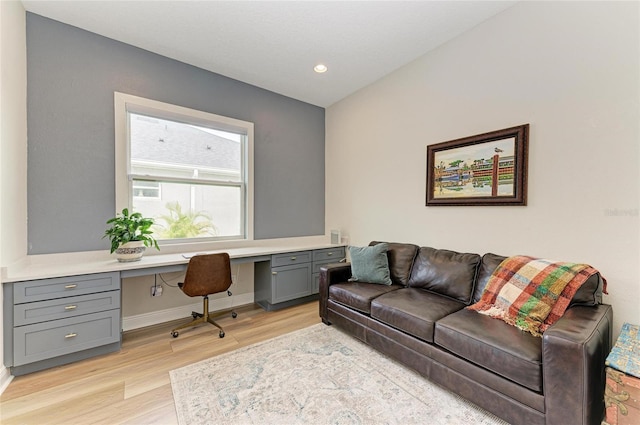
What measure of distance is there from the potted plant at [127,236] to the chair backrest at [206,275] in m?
0.53

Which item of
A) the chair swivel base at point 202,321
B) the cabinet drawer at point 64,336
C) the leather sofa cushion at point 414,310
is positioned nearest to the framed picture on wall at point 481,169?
the leather sofa cushion at point 414,310

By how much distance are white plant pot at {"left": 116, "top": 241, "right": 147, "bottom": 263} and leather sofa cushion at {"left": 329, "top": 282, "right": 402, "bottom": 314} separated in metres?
1.95

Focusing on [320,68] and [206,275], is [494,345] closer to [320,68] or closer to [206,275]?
[206,275]

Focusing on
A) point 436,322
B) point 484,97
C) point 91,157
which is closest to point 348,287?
point 436,322

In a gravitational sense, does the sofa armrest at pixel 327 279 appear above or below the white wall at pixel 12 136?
below

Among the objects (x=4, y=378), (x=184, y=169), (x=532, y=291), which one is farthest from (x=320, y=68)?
(x=4, y=378)

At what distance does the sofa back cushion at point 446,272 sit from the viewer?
2.35 m

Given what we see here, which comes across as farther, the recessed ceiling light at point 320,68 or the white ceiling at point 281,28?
the recessed ceiling light at point 320,68

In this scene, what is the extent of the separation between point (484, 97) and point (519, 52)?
0.40 metres

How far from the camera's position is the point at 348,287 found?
8.87 ft

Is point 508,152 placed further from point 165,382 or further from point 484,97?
point 165,382

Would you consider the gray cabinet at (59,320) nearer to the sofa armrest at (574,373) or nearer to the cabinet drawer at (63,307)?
the cabinet drawer at (63,307)

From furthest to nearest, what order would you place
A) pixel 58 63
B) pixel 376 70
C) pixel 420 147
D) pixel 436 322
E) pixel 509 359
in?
pixel 376 70
pixel 420 147
pixel 58 63
pixel 436 322
pixel 509 359

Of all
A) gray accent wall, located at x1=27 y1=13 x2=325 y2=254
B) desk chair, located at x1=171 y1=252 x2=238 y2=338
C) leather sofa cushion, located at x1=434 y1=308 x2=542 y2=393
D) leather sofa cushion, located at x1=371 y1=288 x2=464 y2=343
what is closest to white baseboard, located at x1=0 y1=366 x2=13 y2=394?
gray accent wall, located at x1=27 y1=13 x2=325 y2=254
